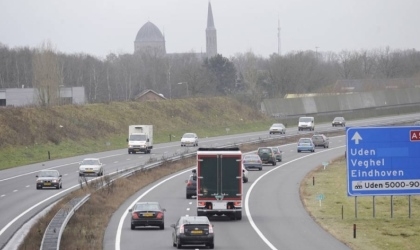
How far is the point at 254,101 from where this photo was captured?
149 metres

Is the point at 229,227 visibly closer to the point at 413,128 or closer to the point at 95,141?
the point at 413,128

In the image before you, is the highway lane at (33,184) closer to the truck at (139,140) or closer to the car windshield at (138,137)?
the truck at (139,140)

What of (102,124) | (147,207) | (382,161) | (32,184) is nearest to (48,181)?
(32,184)

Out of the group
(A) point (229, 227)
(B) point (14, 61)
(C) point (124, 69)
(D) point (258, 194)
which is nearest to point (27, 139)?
(D) point (258, 194)

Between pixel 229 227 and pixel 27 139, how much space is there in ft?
180

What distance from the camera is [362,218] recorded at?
4725 centimetres

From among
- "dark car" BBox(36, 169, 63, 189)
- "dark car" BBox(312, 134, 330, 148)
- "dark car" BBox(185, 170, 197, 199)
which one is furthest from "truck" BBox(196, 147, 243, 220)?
"dark car" BBox(312, 134, 330, 148)

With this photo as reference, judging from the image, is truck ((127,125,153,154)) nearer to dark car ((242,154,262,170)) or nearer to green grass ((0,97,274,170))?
green grass ((0,97,274,170))

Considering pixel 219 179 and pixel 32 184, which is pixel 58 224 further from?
pixel 32 184

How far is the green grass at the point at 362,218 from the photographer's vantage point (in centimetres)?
3819

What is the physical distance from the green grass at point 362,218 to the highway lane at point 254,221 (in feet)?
2.60

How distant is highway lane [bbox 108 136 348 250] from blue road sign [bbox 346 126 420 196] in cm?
312

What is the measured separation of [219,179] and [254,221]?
268cm

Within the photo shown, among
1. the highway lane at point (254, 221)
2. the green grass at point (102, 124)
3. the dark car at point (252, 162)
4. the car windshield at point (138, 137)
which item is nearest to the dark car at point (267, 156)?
the dark car at point (252, 162)
